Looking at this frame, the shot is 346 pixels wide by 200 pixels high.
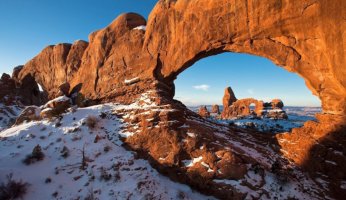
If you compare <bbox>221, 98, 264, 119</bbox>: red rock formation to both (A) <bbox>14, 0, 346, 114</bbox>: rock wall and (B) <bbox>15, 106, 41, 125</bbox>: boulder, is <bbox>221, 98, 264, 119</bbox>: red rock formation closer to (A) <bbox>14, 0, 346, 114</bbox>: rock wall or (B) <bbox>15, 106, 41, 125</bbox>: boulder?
(A) <bbox>14, 0, 346, 114</bbox>: rock wall

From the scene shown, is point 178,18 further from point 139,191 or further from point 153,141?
point 139,191

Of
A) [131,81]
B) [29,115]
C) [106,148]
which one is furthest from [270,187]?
[29,115]

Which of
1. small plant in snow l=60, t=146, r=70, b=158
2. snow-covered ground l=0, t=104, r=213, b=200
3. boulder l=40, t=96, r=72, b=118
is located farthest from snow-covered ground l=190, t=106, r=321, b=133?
boulder l=40, t=96, r=72, b=118

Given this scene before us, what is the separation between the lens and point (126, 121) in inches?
693

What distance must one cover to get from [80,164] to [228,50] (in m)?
12.8

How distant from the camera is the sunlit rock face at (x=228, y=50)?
13305 millimetres

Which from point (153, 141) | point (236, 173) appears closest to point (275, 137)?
point (236, 173)

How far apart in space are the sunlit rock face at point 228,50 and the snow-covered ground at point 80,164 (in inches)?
62.9

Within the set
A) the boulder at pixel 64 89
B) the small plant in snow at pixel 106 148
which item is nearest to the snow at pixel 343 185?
the small plant in snow at pixel 106 148

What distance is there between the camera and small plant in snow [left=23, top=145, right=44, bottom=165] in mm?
15099

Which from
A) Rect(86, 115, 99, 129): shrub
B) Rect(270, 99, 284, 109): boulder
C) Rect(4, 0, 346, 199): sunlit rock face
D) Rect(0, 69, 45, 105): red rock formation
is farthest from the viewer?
Rect(270, 99, 284, 109): boulder

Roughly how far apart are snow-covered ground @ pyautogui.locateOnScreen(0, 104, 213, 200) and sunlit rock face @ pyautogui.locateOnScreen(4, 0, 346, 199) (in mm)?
1597

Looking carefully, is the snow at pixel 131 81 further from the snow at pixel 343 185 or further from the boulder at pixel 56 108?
the snow at pixel 343 185

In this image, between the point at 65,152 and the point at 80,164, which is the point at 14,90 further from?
the point at 80,164
